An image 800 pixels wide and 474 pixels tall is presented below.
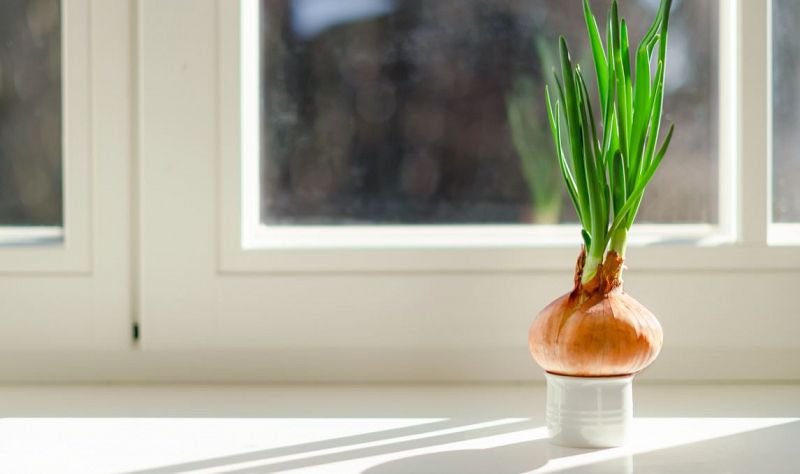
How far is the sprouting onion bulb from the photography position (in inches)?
27.1

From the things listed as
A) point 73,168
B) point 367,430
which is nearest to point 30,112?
point 73,168

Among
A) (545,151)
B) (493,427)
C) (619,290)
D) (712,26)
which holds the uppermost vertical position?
(712,26)

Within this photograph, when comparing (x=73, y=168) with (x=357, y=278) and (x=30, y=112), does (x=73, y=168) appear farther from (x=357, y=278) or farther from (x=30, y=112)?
(x=357, y=278)

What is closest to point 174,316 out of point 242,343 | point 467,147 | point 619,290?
point 242,343

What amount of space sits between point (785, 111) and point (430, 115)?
0.39 metres

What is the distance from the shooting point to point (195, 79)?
3.22 feet

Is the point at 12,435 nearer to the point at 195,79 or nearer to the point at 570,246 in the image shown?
the point at 195,79

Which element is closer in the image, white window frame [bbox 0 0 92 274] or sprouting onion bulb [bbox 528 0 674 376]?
sprouting onion bulb [bbox 528 0 674 376]

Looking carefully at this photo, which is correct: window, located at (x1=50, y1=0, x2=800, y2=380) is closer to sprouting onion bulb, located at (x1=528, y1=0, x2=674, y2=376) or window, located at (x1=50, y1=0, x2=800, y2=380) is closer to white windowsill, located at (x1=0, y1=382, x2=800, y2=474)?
white windowsill, located at (x1=0, y1=382, x2=800, y2=474)

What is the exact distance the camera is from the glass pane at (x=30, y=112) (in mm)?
1040

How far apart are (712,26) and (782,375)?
384 millimetres

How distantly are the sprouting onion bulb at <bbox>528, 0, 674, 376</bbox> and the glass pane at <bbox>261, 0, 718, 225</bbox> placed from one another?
0.27 metres

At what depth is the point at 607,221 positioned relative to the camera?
733mm

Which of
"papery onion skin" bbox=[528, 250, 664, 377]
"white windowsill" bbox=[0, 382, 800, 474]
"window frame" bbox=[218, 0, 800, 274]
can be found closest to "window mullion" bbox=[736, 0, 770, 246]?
"window frame" bbox=[218, 0, 800, 274]
